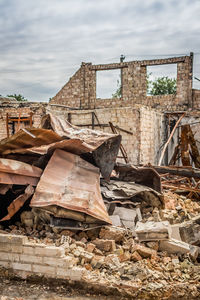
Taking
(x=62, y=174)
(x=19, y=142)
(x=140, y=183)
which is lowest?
(x=140, y=183)

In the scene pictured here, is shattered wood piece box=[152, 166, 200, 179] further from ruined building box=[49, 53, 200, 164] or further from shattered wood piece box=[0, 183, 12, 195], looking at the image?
shattered wood piece box=[0, 183, 12, 195]

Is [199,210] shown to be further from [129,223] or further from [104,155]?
[104,155]

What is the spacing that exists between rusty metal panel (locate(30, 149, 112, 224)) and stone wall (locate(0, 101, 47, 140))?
6.36m

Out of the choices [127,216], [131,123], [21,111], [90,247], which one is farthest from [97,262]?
[21,111]

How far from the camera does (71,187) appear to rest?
4672 millimetres

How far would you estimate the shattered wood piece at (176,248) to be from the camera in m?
4.35

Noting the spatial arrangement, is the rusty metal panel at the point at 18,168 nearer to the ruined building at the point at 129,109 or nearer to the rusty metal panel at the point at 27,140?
the rusty metal panel at the point at 27,140

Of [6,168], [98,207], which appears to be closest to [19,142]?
[6,168]

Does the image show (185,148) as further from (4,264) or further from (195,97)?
(195,97)

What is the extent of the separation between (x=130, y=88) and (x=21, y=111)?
7.48 m

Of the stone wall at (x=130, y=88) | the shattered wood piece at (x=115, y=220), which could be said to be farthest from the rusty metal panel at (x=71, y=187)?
the stone wall at (x=130, y=88)

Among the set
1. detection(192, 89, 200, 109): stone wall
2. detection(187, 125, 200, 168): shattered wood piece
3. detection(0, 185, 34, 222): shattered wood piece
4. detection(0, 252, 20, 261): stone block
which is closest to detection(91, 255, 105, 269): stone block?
detection(0, 252, 20, 261): stone block

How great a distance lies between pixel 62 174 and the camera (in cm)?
486

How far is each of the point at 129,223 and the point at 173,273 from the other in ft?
4.41
